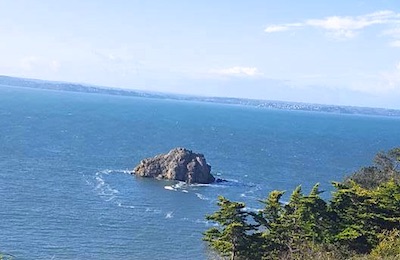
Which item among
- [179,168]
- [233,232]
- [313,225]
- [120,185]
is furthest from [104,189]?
[313,225]

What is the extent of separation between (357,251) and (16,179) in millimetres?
50954

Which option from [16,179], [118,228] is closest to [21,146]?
[16,179]

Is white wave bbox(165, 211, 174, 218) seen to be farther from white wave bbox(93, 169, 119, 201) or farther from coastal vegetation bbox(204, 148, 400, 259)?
coastal vegetation bbox(204, 148, 400, 259)

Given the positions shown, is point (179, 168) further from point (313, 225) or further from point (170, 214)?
point (313, 225)

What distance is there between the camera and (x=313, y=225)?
36.3 m

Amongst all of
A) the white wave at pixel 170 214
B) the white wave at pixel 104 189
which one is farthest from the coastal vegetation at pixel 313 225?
the white wave at pixel 104 189

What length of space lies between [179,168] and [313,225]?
4940cm

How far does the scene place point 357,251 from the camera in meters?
35.4

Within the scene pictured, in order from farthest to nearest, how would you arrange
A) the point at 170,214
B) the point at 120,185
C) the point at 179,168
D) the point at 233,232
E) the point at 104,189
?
the point at 179,168
the point at 120,185
the point at 104,189
the point at 170,214
the point at 233,232

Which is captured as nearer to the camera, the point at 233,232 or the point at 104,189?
the point at 233,232

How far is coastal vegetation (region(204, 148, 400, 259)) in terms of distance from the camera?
34.9 metres

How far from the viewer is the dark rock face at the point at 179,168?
83125 millimetres

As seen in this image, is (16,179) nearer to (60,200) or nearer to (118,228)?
(60,200)

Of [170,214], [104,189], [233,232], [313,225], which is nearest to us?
[233,232]
